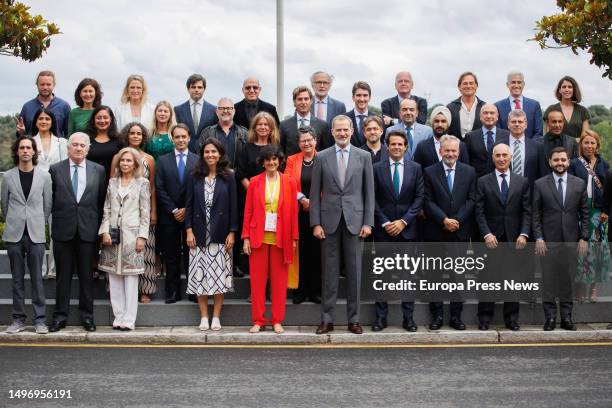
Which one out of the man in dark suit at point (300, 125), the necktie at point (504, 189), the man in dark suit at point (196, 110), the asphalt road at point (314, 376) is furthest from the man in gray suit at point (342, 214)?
the man in dark suit at point (196, 110)

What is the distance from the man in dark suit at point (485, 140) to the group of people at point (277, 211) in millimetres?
36

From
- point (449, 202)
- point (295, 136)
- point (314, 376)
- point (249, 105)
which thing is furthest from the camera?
point (249, 105)

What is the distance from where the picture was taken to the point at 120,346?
10.2m

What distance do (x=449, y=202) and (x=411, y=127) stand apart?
1571 millimetres

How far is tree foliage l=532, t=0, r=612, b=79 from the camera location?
49.3ft

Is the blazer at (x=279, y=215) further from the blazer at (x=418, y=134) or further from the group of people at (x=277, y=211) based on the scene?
the blazer at (x=418, y=134)

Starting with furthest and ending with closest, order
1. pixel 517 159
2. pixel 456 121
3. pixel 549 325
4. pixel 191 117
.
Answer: pixel 191 117
pixel 456 121
pixel 517 159
pixel 549 325

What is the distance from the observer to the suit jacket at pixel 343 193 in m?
10.8

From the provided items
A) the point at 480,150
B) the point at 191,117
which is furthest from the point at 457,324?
the point at 191,117

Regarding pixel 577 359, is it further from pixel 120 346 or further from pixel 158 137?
pixel 158 137

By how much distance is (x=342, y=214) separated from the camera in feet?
35.5

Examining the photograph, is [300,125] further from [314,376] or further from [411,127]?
[314,376]

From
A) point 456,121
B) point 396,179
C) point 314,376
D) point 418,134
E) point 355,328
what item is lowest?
point 314,376

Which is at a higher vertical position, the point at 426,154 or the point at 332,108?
the point at 332,108
